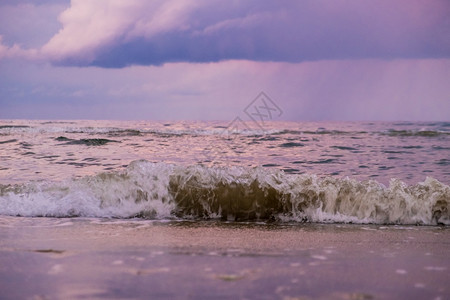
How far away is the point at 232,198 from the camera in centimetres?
578

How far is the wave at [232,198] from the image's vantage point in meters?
5.50

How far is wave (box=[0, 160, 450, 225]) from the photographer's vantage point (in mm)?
5500

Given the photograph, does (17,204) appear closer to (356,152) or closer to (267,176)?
(267,176)

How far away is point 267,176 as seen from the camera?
19.8 feet

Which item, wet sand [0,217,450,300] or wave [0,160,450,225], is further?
wave [0,160,450,225]

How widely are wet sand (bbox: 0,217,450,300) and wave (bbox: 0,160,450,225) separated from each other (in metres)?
0.46

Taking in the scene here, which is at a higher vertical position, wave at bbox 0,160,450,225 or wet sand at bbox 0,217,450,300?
wave at bbox 0,160,450,225

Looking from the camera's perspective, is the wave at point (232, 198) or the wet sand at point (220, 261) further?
the wave at point (232, 198)

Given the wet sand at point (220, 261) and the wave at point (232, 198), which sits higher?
the wave at point (232, 198)

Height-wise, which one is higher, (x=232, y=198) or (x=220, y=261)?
(x=232, y=198)

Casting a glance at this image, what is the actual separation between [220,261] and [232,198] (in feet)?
7.78

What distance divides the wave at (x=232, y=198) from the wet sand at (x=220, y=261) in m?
0.46

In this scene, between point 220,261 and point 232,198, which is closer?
point 220,261

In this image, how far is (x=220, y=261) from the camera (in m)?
3.42
